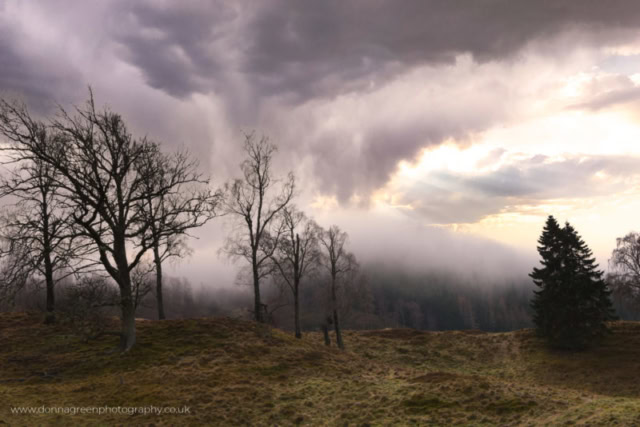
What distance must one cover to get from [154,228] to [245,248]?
415 inches

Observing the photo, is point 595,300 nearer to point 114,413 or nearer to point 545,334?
point 545,334

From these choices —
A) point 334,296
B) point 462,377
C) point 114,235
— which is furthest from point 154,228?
point 334,296

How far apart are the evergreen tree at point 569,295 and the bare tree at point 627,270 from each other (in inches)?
212

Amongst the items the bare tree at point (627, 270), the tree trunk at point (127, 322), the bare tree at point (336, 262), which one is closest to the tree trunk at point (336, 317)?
the bare tree at point (336, 262)

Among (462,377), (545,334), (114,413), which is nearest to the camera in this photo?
(114,413)

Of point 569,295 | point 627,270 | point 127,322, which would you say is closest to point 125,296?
point 127,322

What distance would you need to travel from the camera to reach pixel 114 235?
2028cm

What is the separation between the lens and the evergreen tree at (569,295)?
3869 cm

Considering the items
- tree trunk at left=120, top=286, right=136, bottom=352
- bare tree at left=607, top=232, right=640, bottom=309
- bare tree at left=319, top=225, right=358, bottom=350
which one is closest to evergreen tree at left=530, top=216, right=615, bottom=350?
bare tree at left=607, top=232, right=640, bottom=309

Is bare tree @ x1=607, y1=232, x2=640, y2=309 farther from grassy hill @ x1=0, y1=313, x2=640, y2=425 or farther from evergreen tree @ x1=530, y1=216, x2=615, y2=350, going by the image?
grassy hill @ x1=0, y1=313, x2=640, y2=425

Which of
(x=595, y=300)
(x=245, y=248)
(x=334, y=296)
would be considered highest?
(x=245, y=248)

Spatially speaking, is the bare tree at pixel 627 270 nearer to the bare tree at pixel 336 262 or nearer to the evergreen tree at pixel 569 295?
the evergreen tree at pixel 569 295

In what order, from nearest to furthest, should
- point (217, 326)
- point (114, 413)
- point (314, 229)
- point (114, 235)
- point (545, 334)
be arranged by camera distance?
point (114, 413)
point (114, 235)
point (217, 326)
point (314, 229)
point (545, 334)

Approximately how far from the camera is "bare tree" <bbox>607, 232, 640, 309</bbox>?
43531 mm
